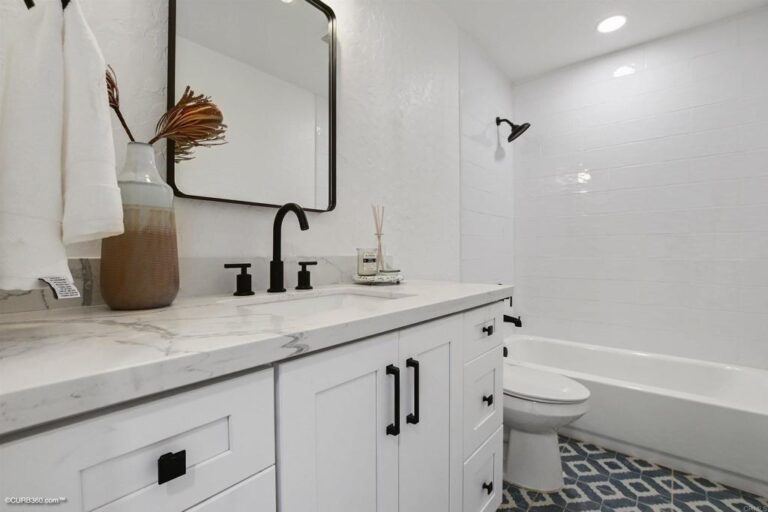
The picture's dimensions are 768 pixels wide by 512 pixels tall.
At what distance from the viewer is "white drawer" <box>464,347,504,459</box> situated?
1.07m

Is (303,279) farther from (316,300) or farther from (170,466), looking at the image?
(170,466)

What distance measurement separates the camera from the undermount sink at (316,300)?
0.97 m

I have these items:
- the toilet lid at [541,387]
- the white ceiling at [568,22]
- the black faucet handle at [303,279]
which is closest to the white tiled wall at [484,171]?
the white ceiling at [568,22]

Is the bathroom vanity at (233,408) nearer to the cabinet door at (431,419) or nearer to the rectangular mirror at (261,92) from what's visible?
the cabinet door at (431,419)

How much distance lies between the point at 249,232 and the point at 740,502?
7.27 ft

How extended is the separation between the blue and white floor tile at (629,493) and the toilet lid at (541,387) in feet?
1.37

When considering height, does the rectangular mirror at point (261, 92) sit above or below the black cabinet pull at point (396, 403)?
above

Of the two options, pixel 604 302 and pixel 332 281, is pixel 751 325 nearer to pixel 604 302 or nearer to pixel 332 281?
pixel 604 302

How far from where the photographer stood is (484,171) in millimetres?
2459

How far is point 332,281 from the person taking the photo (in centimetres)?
139

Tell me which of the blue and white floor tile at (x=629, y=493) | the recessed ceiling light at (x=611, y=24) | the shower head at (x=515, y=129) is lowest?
the blue and white floor tile at (x=629, y=493)

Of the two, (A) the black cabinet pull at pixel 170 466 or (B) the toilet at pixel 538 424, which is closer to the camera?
(A) the black cabinet pull at pixel 170 466

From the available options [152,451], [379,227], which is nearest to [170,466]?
[152,451]

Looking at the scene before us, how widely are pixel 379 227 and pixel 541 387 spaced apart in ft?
3.43
